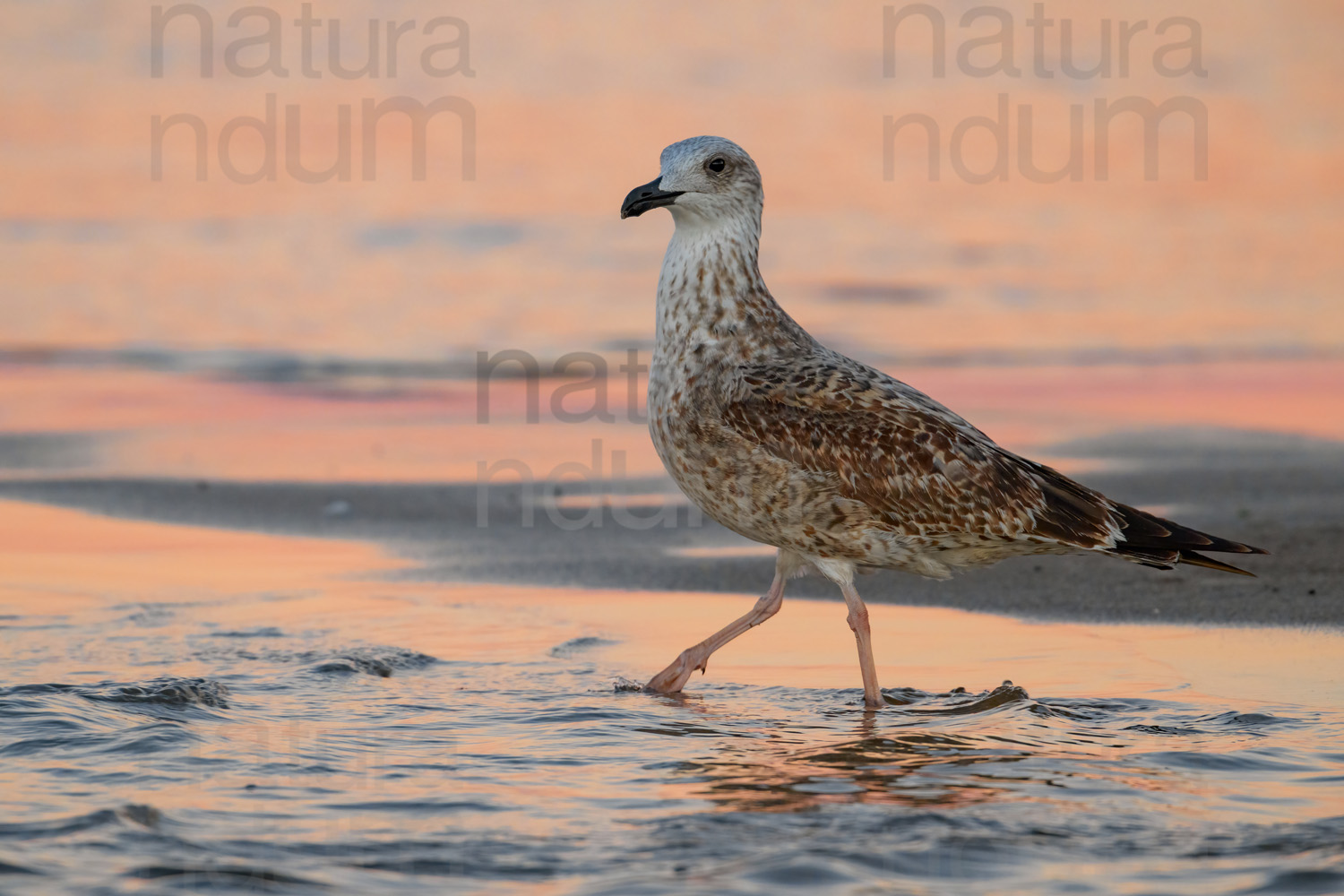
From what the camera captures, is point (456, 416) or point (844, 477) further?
point (456, 416)

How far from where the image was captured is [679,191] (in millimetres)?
7398

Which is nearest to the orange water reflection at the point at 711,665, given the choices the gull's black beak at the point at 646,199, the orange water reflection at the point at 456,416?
the gull's black beak at the point at 646,199

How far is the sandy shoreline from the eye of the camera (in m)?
8.41

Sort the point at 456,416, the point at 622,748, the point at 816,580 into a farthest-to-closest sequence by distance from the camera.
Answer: the point at 456,416 < the point at 816,580 < the point at 622,748

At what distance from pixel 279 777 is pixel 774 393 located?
2.58 metres

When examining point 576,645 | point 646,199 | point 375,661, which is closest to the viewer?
point 375,661

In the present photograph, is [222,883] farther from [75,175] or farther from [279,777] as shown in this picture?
[75,175]

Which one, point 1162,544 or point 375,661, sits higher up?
point 1162,544

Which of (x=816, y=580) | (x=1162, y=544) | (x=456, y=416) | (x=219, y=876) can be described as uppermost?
(x=456, y=416)

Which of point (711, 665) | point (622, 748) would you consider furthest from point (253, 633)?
point (622, 748)

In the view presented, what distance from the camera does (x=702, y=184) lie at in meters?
7.45

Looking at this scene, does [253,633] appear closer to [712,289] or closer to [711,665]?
[711,665]

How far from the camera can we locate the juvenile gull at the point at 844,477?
6.82 m

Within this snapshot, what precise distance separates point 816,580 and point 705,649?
2239 mm
